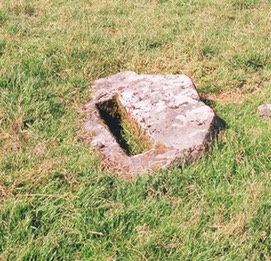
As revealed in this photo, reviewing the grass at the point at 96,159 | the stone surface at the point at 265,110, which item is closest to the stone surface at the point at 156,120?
the grass at the point at 96,159

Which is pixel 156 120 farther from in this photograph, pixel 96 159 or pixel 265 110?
pixel 265 110

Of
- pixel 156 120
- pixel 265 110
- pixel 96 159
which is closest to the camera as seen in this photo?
pixel 96 159

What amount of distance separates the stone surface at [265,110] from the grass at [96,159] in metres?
0.08

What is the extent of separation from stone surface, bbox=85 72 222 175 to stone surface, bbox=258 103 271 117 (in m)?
0.74

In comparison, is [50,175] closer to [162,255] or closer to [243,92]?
[162,255]

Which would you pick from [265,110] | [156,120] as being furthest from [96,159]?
[265,110]

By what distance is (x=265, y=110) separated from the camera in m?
4.64

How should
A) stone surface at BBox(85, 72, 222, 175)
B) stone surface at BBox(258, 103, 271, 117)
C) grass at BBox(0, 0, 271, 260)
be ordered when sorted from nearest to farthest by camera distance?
grass at BBox(0, 0, 271, 260) → stone surface at BBox(85, 72, 222, 175) → stone surface at BBox(258, 103, 271, 117)

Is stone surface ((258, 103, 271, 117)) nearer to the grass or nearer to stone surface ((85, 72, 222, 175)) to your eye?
the grass

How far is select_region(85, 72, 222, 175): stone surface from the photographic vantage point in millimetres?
3713

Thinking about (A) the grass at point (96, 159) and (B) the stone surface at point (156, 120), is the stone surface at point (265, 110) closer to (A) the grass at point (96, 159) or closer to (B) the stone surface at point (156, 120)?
(A) the grass at point (96, 159)

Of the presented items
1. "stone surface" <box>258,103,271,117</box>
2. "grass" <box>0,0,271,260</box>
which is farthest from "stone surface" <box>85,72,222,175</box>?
"stone surface" <box>258,103,271,117</box>

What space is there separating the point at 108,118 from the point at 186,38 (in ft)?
6.34

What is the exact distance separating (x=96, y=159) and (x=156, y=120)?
29.6 inches
